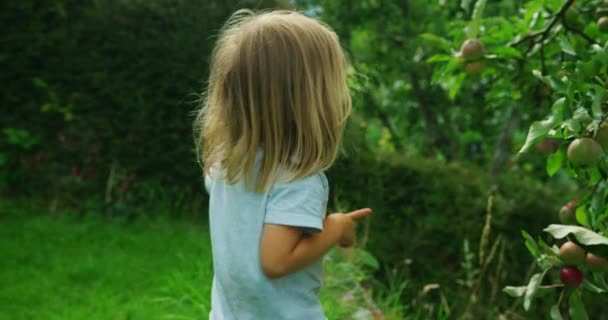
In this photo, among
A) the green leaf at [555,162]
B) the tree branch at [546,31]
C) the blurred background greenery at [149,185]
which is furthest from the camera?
the blurred background greenery at [149,185]

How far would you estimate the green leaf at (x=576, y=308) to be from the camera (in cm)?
150

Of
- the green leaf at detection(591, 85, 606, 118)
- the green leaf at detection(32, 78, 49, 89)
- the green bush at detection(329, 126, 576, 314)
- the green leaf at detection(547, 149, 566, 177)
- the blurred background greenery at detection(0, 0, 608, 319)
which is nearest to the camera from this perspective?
the green leaf at detection(591, 85, 606, 118)

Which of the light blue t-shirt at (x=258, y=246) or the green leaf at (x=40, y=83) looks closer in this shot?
the light blue t-shirt at (x=258, y=246)

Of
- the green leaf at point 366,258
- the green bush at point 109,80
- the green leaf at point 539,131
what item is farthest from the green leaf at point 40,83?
the green leaf at point 539,131

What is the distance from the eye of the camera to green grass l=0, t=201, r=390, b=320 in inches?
122

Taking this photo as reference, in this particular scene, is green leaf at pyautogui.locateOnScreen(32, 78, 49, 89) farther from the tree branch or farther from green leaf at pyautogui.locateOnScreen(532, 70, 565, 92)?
green leaf at pyautogui.locateOnScreen(532, 70, 565, 92)

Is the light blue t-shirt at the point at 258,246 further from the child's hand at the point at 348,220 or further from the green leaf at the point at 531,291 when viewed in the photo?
the green leaf at the point at 531,291

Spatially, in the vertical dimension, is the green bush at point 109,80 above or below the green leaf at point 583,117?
below

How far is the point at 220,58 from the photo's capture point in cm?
153

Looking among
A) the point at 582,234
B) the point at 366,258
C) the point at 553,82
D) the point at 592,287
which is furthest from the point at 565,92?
the point at 366,258

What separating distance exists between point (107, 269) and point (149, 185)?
53.9 inches

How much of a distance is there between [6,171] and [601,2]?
14.7ft

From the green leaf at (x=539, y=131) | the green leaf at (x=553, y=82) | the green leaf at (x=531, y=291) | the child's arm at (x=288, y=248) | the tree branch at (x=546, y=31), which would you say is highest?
the tree branch at (x=546, y=31)

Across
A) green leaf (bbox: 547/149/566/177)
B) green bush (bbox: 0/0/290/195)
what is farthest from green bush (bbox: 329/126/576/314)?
green leaf (bbox: 547/149/566/177)
